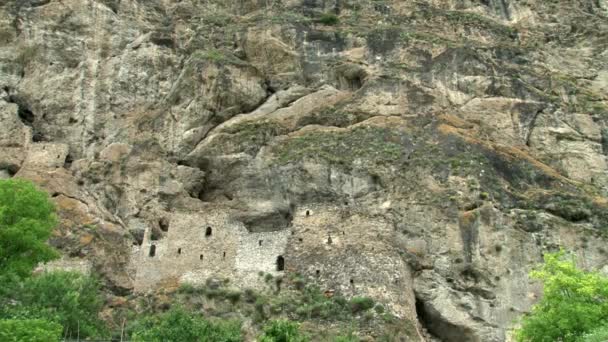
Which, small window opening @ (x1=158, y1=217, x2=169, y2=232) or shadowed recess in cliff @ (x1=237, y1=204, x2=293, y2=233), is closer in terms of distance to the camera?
shadowed recess in cliff @ (x1=237, y1=204, x2=293, y2=233)

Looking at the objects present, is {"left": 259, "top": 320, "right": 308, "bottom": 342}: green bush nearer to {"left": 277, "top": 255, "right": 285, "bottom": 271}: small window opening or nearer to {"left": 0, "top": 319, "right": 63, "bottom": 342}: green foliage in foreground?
{"left": 0, "top": 319, "right": 63, "bottom": 342}: green foliage in foreground

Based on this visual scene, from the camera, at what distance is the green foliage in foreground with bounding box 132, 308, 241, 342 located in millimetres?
31062

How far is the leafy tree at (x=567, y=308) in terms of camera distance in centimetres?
3012

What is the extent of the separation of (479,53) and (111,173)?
27.0 m

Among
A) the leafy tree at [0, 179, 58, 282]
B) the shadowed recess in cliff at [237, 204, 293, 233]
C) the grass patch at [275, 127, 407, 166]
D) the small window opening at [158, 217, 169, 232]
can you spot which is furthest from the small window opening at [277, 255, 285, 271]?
the leafy tree at [0, 179, 58, 282]

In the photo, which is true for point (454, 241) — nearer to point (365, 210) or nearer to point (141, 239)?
Result: point (365, 210)

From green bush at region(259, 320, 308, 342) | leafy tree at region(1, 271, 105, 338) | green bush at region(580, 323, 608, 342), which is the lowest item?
leafy tree at region(1, 271, 105, 338)

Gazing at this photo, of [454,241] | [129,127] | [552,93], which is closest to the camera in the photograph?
[454,241]

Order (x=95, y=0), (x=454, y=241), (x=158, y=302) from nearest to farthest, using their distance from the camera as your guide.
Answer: (x=158, y=302), (x=454, y=241), (x=95, y=0)

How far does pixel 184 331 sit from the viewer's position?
31531 millimetres

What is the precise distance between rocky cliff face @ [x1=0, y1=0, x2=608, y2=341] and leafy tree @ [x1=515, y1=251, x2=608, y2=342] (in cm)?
637

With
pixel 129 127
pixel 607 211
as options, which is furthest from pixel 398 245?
pixel 129 127

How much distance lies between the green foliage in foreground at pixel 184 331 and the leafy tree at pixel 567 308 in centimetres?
1139

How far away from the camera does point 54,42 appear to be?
56906 mm
